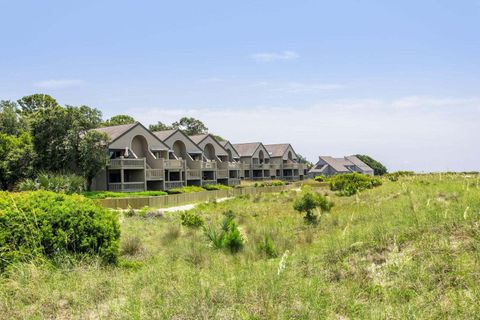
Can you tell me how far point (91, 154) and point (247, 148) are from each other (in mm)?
42161

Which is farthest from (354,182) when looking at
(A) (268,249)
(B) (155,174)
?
(A) (268,249)

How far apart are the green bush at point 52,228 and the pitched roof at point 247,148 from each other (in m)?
64.1

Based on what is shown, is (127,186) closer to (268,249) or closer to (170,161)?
(170,161)

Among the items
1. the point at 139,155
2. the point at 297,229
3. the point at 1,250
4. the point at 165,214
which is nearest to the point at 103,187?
the point at 139,155

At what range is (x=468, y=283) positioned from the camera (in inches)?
214

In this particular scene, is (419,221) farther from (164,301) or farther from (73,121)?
(73,121)

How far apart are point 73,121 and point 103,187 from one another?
825 cm

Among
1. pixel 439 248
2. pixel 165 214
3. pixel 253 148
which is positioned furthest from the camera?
pixel 253 148

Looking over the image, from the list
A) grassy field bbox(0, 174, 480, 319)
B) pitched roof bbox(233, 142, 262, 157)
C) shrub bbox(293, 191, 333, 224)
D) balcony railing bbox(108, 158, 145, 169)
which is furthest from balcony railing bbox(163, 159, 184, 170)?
grassy field bbox(0, 174, 480, 319)

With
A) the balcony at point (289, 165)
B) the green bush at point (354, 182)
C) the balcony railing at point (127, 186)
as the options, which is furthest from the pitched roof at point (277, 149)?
the green bush at point (354, 182)

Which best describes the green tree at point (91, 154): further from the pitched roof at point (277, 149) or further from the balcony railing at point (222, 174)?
the pitched roof at point (277, 149)

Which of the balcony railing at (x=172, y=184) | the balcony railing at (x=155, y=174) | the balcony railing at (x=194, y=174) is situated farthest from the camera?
the balcony railing at (x=194, y=174)

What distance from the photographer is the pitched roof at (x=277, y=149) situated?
265 ft

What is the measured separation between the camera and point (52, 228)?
808 centimetres
